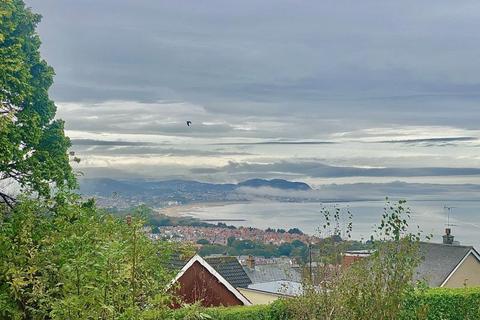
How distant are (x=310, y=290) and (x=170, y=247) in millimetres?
2780

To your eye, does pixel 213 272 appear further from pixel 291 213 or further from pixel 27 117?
pixel 27 117

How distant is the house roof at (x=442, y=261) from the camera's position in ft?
69.6

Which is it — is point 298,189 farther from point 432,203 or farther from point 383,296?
point 383,296

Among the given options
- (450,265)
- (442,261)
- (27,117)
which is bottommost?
(450,265)

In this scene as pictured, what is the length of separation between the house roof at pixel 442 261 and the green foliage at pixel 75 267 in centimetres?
1338

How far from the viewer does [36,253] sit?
27.9 ft

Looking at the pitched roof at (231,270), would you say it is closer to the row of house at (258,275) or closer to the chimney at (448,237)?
the row of house at (258,275)

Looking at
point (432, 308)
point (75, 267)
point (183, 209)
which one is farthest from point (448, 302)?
point (75, 267)

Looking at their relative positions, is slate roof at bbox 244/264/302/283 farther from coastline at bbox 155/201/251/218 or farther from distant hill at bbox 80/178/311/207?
coastline at bbox 155/201/251/218

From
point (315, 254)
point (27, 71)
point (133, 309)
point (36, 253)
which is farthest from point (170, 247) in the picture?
point (27, 71)

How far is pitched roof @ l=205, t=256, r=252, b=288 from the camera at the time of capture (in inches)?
758

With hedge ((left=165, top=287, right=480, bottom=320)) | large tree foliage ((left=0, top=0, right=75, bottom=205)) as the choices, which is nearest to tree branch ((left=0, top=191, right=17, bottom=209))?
large tree foliage ((left=0, top=0, right=75, bottom=205))

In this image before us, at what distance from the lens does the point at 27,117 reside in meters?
13.3

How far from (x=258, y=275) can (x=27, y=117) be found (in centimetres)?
1320
